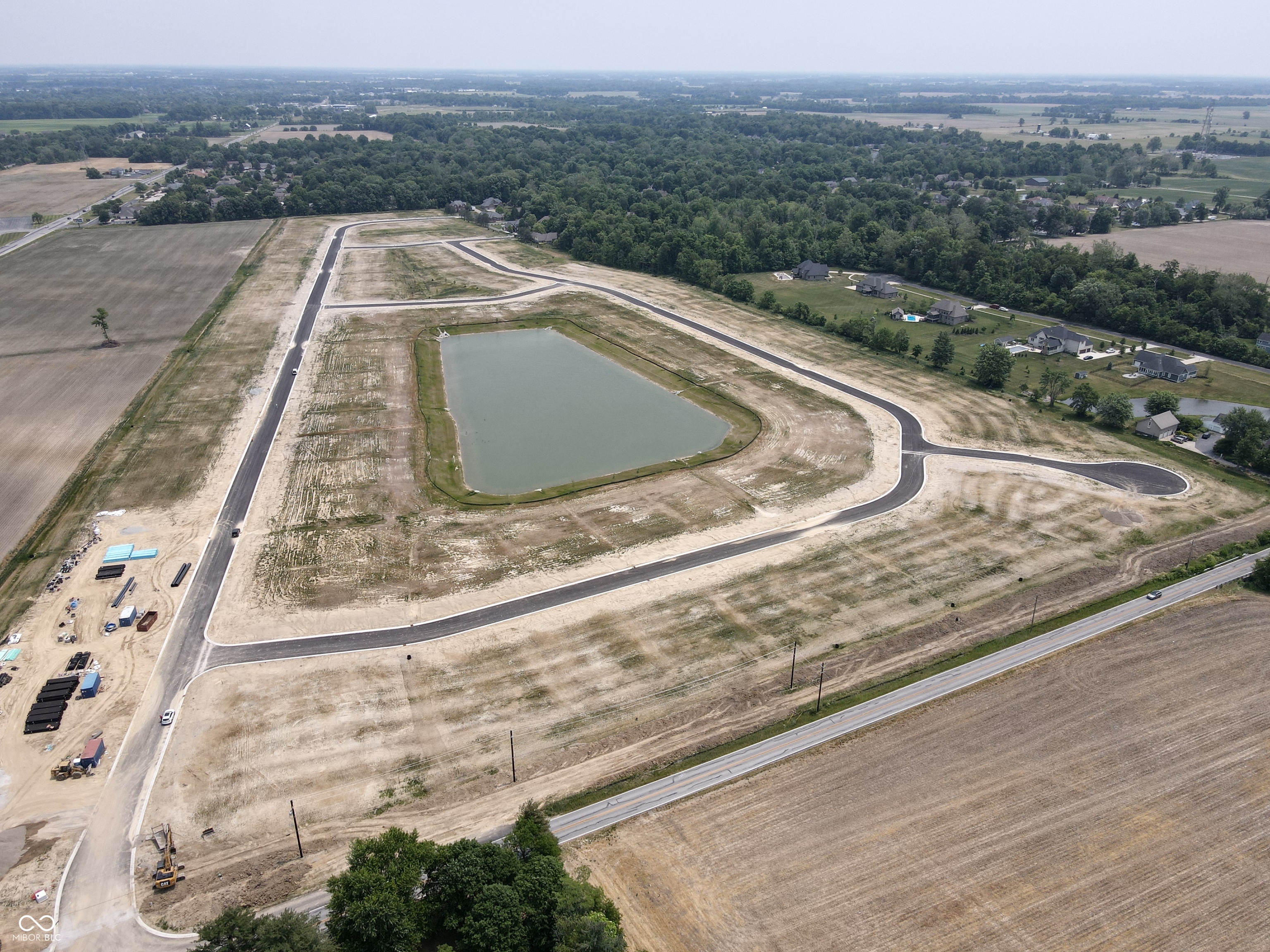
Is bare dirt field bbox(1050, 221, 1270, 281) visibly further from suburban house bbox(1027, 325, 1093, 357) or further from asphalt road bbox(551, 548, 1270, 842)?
asphalt road bbox(551, 548, 1270, 842)

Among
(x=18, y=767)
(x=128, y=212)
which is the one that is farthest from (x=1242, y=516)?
(x=128, y=212)

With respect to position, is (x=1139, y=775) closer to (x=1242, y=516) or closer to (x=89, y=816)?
(x=1242, y=516)

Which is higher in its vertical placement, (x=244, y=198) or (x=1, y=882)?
(x=244, y=198)

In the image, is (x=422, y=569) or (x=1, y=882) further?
(x=422, y=569)

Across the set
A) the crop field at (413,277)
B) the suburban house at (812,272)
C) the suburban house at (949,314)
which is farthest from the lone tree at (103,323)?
the suburban house at (949,314)

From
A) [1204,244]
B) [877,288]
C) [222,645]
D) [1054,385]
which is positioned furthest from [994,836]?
[1204,244]

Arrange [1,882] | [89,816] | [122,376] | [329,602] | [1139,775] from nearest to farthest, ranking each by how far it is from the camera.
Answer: [1,882]
[89,816]
[1139,775]
[329,602]
[122,376]

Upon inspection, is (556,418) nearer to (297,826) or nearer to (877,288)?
(297,826)
